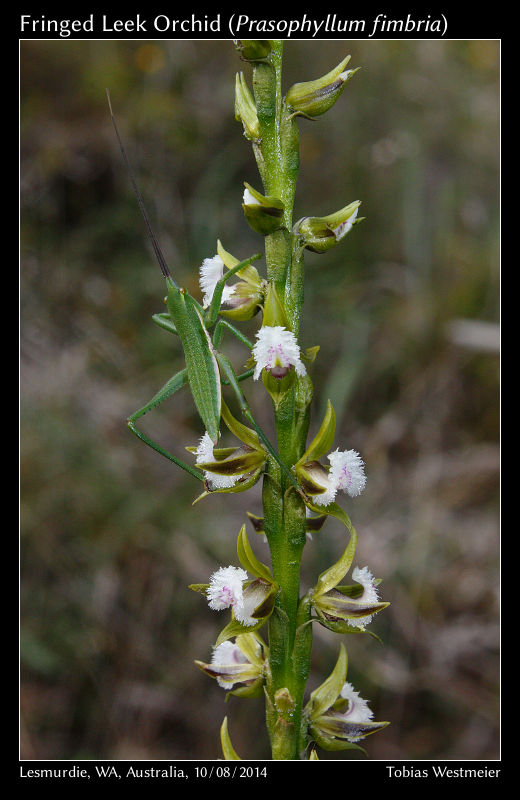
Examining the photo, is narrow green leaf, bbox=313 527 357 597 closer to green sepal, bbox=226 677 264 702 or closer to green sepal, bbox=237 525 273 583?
green sepal, bbox=237 525 273 583

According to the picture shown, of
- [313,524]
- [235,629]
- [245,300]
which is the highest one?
[245,300]

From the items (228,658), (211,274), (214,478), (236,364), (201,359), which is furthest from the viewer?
(236,364)

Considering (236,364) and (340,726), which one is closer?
(340,726)

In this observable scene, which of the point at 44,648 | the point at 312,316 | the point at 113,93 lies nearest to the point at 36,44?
the point at 113,93

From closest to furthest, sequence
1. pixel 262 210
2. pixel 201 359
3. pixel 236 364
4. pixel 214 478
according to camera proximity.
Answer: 1. pixel 262 210
2. pixel 214 478
3. pixel 201 359
4. pixel 236 364

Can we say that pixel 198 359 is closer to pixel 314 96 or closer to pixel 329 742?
pixel 314 96

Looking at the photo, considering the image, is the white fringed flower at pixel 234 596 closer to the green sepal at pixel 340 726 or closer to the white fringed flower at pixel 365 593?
the white fringed flower at pixel 365 593

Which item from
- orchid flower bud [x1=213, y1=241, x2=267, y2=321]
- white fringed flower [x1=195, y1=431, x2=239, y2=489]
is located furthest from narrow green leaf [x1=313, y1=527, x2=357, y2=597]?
orchid flower bud [x1=213, y1=241, x2=267, y2=321]

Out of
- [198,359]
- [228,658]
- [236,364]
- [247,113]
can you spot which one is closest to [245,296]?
[247,113]
